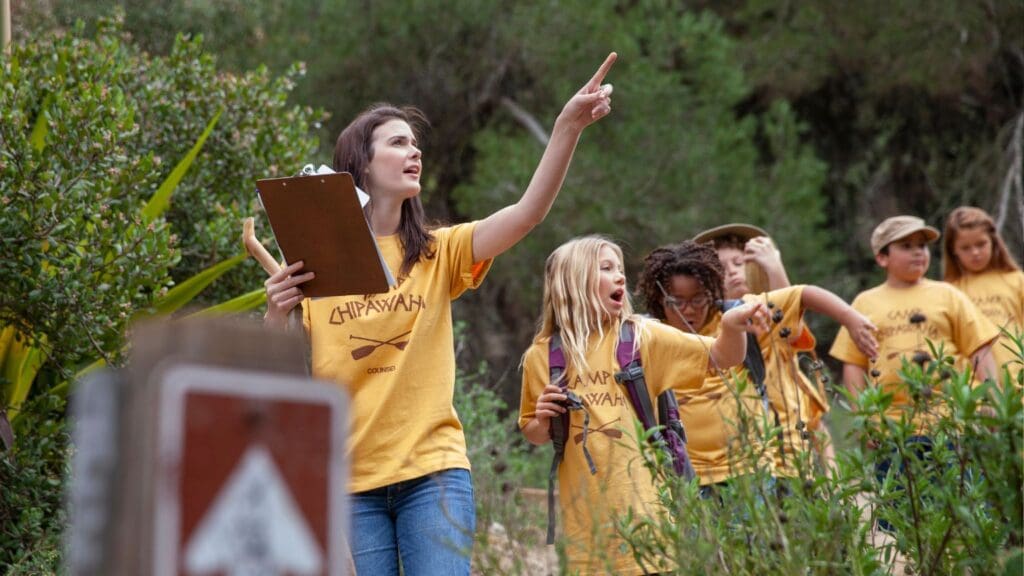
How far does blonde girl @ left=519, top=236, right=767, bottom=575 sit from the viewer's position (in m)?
3.64

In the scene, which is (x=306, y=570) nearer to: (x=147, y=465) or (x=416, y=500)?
(x=147, y=465)

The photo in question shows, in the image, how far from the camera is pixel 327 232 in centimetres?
308

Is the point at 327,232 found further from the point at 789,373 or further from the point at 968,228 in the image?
the point at 968,228

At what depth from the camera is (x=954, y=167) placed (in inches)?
513

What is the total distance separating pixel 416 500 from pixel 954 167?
11030mm

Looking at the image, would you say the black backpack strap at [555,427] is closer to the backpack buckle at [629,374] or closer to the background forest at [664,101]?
the backpack buckle at [629,374]

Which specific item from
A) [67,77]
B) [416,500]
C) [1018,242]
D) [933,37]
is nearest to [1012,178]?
[1018,242]

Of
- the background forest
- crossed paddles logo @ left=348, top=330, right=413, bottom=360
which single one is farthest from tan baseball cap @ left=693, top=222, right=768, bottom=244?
the background forest

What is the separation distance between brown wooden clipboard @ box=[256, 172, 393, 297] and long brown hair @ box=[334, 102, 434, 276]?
1.03 feet

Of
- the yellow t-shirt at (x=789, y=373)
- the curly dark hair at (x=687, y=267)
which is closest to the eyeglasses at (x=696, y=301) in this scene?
the curly dark hair at (x=687, y=267)

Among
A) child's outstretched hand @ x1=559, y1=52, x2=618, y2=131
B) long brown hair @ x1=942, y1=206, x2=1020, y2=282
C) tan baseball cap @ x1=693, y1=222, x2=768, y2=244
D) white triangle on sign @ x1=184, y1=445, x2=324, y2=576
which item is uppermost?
long brown hair @ x1=942, y1=206, x2=1020, y2=282

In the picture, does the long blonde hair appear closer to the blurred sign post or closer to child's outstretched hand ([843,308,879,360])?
child's outstretched hand ([843,308,879,360])

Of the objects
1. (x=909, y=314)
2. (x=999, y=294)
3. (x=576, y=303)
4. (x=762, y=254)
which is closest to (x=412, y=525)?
(x=576, y=303)

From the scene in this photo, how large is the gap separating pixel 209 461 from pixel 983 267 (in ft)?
19.9
